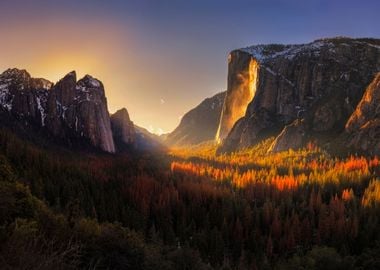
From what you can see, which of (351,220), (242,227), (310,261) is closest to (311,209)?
(351,220)

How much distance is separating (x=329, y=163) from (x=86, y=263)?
172m

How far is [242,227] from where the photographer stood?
354 feet

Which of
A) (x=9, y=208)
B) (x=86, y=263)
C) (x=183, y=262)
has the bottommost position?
(x=183, y=262)

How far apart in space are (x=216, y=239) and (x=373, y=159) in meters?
113

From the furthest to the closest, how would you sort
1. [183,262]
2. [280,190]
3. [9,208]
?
[280,190]
[183,262]
[9,208]

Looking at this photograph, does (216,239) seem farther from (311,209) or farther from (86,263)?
(86,263)

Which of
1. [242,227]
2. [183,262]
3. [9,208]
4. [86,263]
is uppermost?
[9,208]

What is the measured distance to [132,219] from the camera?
102 meters

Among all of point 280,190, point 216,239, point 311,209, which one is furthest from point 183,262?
point 280,190

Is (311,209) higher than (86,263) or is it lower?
lower

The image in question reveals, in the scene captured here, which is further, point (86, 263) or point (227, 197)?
point (227, 197)

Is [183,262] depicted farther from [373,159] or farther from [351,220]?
[373,159]

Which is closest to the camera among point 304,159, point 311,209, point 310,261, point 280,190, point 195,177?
point 310,261

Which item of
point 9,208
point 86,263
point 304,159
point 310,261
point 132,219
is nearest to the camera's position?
point 86,263
